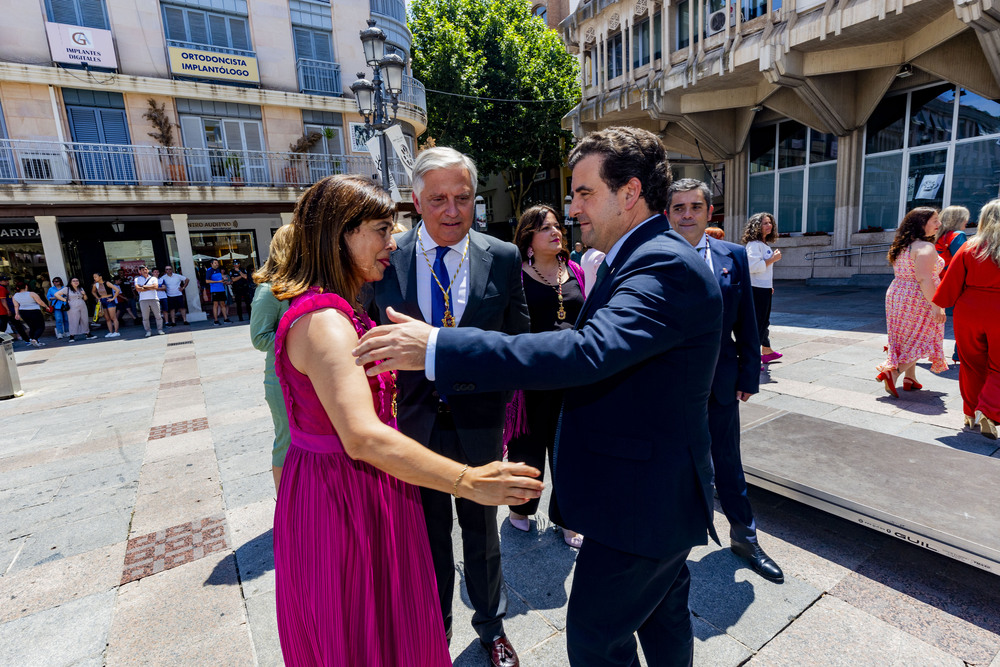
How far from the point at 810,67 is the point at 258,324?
52.0 ft

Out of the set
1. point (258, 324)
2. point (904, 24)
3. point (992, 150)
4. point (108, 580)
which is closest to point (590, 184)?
point (258, 324)

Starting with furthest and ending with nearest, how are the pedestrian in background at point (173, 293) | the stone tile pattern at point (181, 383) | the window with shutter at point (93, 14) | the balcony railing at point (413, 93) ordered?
1. the balcony railing at point (413, 93)
2. the window with shutter at point (93, 14)
3. the pedestrian in background at point (173, 293)
4. the stone tile pattern at point (181, 383)

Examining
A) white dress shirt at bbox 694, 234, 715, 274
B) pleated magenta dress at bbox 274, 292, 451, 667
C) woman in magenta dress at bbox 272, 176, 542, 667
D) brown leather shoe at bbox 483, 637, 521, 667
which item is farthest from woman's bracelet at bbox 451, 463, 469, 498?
white dress shirt at bbox 694, 234, 715, 274

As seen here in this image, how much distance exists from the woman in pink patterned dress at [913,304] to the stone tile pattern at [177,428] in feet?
25.9

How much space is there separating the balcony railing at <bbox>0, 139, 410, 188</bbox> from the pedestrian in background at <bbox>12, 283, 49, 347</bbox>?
11.7 ft

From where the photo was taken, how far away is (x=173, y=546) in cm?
340

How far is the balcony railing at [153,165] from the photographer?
15.0 m

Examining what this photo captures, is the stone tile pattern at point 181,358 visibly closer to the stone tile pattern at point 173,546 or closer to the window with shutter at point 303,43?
the stone tile pattern at point 173,546

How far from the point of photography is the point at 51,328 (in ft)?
55.0

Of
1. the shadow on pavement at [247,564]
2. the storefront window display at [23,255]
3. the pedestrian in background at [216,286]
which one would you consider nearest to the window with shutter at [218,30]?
the pedestrian in background at [216,286]

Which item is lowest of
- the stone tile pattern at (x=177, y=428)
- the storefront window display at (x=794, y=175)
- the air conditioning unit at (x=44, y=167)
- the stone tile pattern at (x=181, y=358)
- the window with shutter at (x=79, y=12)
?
the stone tile pattern at (x=181, y=358)

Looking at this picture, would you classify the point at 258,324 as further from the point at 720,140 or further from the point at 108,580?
the point at 720,140

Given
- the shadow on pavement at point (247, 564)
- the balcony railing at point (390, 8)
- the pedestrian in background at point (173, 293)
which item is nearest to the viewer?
the shadow on pavement at point (247, 564)

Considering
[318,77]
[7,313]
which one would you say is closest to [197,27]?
[318,77]
